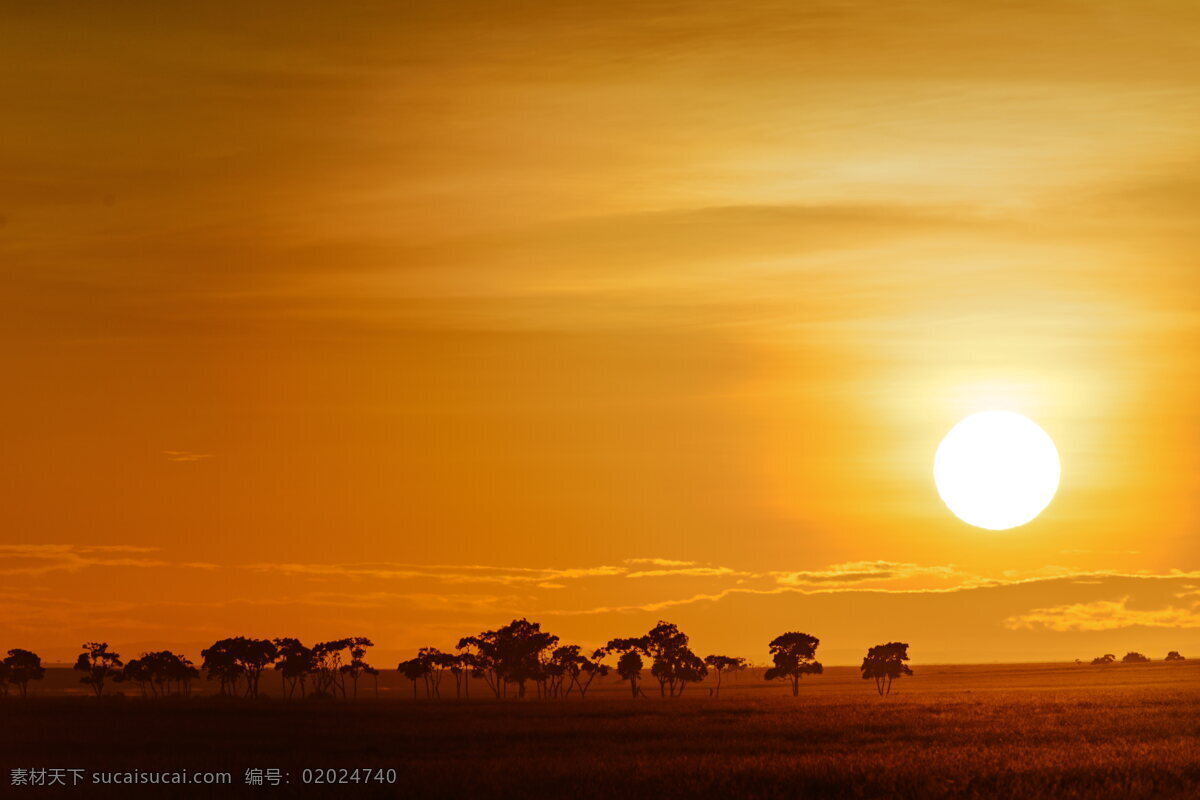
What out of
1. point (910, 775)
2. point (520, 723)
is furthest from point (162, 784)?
point (520, 723)

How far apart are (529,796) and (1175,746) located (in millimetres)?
27210

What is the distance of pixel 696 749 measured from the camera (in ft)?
209

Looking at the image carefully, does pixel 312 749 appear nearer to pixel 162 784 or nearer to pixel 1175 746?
pixel 162 784

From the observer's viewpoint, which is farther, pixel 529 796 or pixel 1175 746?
pixel 1175 746

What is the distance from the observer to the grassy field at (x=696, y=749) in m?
47.3

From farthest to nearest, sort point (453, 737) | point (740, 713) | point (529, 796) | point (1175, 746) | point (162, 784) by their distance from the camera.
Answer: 1. point (740, 713)
2. point (453, 737)
3. point (1175, 746)
4. point (162, 784)
5. point (529, 796)

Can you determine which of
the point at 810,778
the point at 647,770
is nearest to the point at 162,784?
the point at 647,770

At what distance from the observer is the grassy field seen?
47344 mm

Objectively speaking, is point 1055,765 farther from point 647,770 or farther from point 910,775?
point 647,770

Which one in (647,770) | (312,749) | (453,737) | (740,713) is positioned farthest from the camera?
(740,713)

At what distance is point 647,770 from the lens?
52.3 meters

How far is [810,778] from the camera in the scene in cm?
4953

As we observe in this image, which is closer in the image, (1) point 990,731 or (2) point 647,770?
(2) point 647,770

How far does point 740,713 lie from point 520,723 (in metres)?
19.3
